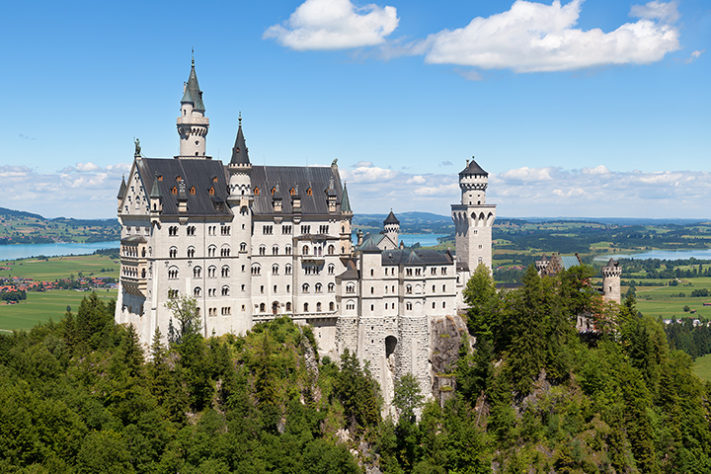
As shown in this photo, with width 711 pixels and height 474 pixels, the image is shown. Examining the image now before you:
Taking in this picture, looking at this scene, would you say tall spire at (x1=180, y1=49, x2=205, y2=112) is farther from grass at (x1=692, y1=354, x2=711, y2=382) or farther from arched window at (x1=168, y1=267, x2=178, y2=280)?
grass at (x1=692, y1=354, x2=711, y2=382)

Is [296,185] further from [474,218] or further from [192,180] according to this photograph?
[474,218]

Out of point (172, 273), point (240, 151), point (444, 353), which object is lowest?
point (444, 353)

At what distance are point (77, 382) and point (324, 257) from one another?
32.5 meters

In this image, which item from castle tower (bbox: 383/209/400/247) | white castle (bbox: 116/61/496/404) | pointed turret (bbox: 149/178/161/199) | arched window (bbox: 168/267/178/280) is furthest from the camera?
castle tower (bbox: 383/209/400/247)

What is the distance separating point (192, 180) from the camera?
3684 inches

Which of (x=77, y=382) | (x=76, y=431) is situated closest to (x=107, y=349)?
(x=77, y=382)

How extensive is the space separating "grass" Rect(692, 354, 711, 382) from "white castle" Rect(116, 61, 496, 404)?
66.2 m

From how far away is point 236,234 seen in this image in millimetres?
94125

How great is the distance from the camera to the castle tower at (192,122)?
98.6 m

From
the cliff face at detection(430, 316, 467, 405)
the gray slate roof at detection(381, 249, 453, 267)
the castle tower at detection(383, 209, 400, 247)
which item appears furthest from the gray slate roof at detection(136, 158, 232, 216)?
the cliff face at detection(430, 316, 467, 405)

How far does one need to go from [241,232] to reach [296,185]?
1042 cm

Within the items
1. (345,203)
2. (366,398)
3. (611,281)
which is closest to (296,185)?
(345,203)

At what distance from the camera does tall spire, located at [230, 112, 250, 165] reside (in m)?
94.6

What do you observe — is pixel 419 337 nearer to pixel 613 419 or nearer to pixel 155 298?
pixel 613 419
